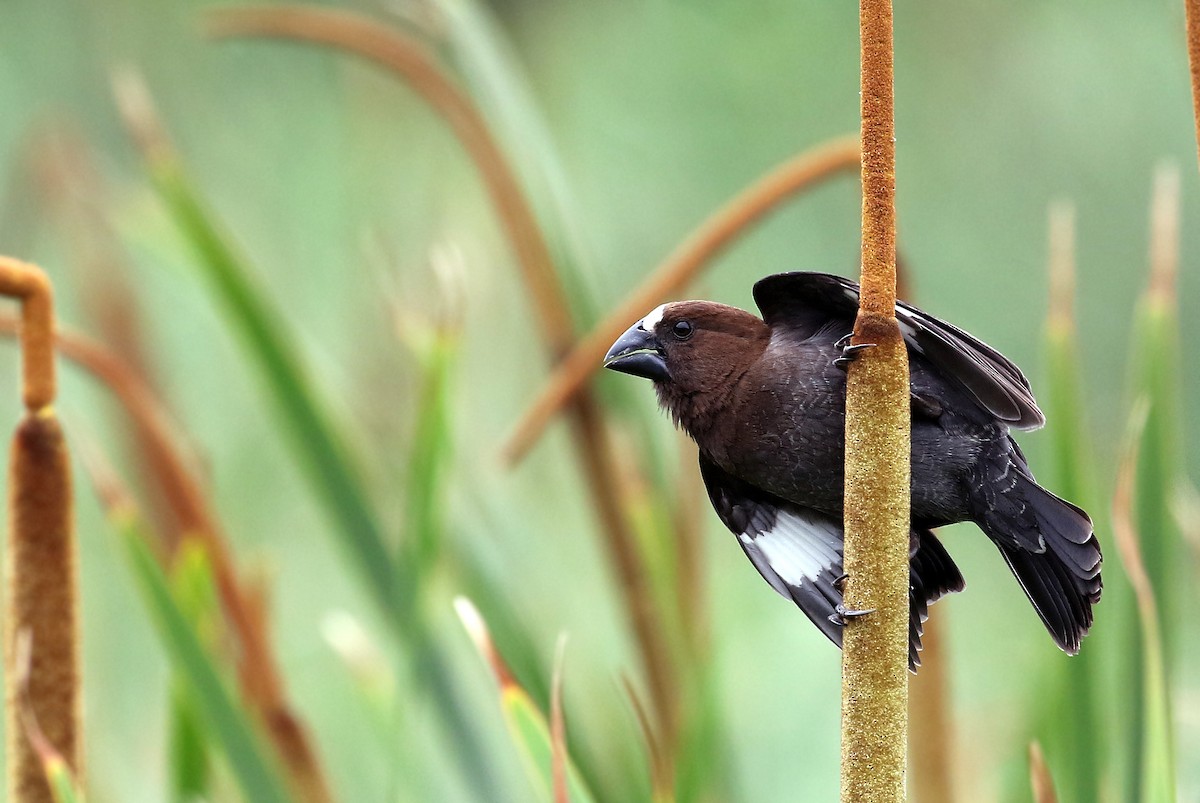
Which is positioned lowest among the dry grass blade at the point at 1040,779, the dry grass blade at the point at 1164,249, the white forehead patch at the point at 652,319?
the dry grass blade at the point at 1040,779

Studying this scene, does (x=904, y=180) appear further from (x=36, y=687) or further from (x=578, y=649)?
(x=36, y=687)

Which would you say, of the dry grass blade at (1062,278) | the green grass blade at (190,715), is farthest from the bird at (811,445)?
the green grass blade at (190,715)

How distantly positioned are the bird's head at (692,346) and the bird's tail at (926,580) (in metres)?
0.24

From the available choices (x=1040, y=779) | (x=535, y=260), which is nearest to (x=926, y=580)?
(x=1040, y=779)

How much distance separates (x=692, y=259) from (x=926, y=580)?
1.32 ft

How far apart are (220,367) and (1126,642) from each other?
8.35 feet

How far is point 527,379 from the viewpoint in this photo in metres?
3.58

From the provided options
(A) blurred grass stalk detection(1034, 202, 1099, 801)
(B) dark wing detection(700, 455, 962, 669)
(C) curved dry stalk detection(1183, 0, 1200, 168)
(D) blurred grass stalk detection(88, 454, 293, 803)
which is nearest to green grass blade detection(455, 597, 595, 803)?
(B) dark wing detection(700, 455, 962, 669)

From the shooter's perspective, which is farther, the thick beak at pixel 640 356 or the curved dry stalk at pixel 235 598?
the curved dry stalk at pixel 235 598

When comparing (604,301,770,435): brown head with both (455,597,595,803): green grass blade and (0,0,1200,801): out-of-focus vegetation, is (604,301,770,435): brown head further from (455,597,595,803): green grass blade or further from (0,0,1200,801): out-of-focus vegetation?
(455,597,595,803): green grass blade

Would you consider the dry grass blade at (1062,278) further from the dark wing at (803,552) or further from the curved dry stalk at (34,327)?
the curved dry stalk at (34,327)

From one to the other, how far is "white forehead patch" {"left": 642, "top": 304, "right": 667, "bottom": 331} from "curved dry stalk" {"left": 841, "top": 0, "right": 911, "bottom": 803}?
519 mm

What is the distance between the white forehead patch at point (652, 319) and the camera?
1156 millimetres

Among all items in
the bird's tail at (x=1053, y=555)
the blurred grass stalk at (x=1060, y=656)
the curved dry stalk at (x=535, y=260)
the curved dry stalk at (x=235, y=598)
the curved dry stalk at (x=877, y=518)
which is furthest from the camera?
the curved dry stalk at (x=535, y=260)
